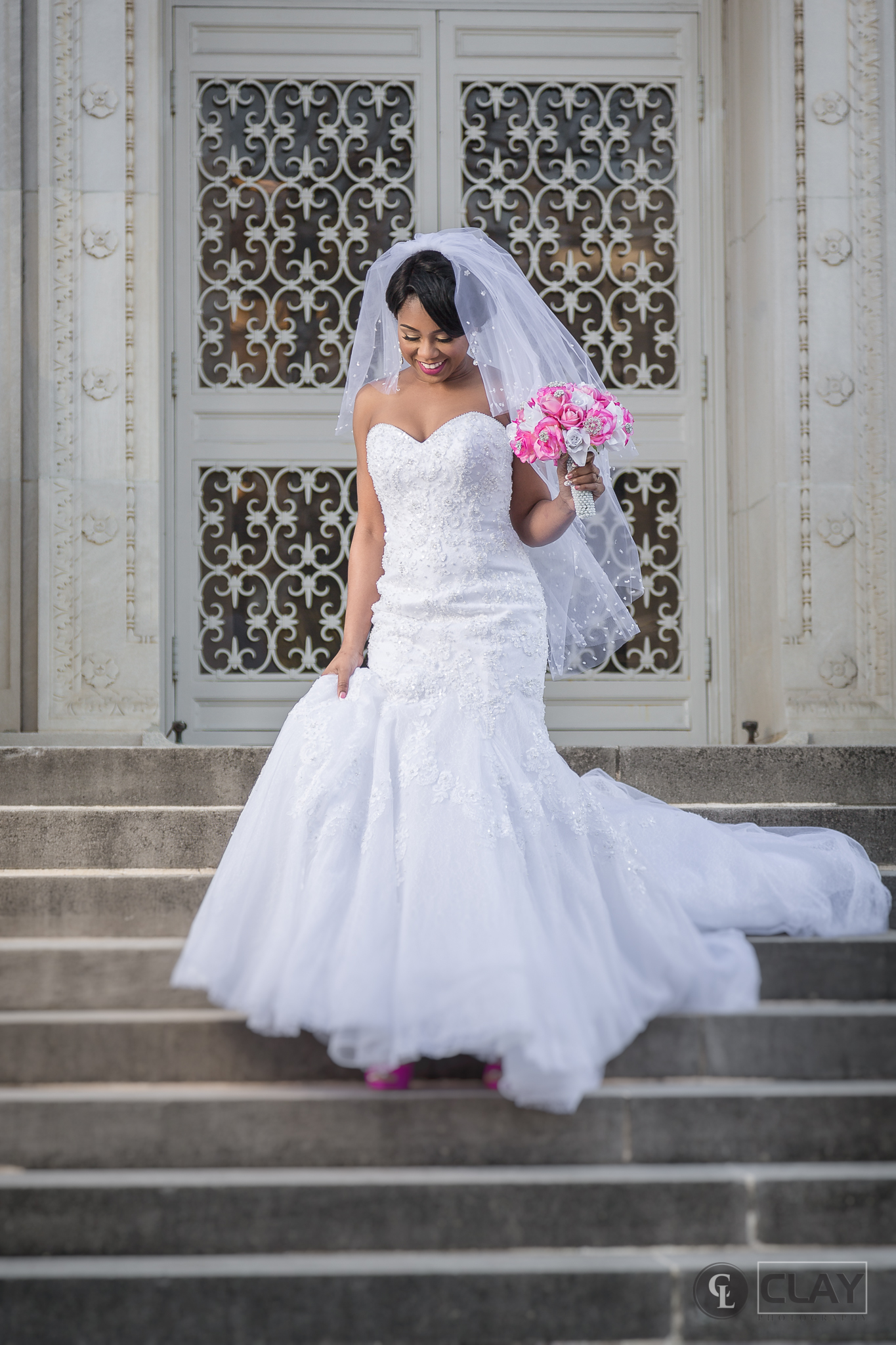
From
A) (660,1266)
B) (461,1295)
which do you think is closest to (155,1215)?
(461,1295)

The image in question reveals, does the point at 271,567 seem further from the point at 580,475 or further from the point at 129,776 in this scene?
the point at 580,475

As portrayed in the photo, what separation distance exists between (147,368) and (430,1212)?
4600 mm

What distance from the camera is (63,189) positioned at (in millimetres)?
6012

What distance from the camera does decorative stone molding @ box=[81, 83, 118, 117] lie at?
6.04 m

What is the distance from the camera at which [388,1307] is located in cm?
251

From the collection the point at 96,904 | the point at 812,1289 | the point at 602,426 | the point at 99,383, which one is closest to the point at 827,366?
the point at 602,426

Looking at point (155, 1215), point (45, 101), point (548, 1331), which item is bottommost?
point (548, 1331)

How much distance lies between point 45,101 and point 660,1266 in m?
5.91

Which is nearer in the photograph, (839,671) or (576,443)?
(576,443)

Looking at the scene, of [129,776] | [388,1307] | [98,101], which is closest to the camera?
[388,1307]

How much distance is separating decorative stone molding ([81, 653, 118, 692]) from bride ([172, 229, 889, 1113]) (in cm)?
272

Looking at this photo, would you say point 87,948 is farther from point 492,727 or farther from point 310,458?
point 310,458

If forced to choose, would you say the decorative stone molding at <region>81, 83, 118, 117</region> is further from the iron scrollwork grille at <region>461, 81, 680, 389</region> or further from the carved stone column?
the iron scrollwork grille at <region>461, 81, 680, 389</region>

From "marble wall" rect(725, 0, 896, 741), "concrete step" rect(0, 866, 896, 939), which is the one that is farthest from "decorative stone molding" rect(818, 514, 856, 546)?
"concrete step" rect(0, 866, 896, 939)
